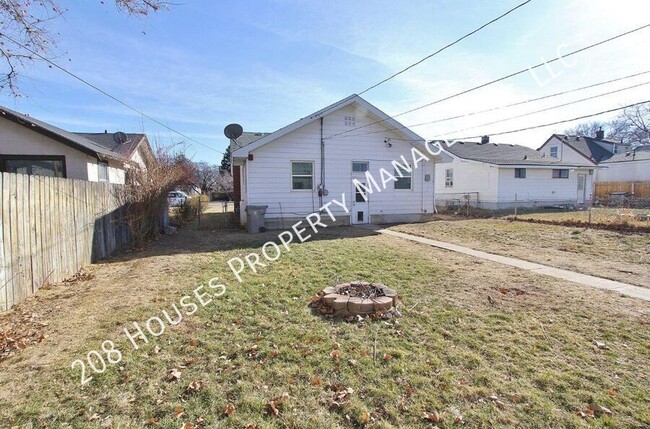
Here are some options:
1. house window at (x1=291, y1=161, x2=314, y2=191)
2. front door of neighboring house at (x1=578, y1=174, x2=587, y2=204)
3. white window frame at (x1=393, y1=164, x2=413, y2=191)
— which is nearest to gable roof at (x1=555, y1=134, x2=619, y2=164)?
front door of neighboring house at (x1=578, y1=174, x2=587, y2=204)

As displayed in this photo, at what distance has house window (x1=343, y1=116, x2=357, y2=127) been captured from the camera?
1367cm

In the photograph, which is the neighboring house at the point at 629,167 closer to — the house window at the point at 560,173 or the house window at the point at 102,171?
the house window at the point at 560,173

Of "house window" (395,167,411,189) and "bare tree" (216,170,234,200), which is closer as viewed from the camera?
"house window" (395,167,411,189)

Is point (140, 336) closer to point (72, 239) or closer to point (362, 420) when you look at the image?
point (362, 420)

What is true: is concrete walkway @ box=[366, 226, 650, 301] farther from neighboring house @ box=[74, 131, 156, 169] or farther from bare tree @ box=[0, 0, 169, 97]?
neighboring house @ box=[74, 131, 156, 169]

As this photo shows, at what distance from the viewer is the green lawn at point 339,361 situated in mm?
2584

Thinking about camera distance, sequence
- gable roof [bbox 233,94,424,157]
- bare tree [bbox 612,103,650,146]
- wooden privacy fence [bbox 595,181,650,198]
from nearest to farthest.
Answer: gable roof [bbox 233,94,424,157] < wooden privacy fence [bbox 595,181,650,198] < bare tree [bbox 612,103,650,146]

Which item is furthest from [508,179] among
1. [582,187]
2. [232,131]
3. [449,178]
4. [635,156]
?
[635,156]

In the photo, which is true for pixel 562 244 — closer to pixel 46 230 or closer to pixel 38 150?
pixel 46 230

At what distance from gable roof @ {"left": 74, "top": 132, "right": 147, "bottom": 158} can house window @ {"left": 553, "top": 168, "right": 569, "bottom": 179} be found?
84.9ft

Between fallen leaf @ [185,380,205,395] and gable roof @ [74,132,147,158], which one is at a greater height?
gable roof @ [74,132,147,158]

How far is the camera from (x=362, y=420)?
2510mm

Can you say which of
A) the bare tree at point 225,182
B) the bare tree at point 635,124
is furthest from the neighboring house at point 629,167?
the bare tree at point 225,182

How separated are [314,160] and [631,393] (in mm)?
11641
